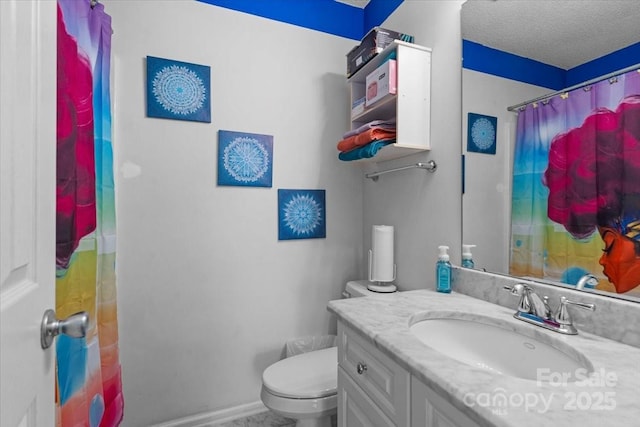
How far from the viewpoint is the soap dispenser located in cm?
123

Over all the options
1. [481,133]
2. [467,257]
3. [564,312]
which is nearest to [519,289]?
[564,312]

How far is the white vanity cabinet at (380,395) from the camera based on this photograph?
625mm

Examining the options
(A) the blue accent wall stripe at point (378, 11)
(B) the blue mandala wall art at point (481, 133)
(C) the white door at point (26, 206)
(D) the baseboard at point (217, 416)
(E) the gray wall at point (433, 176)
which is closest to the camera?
(C) the white door at point (26, 206)

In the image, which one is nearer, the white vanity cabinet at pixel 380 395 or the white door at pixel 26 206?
the white door at pixel 26 206

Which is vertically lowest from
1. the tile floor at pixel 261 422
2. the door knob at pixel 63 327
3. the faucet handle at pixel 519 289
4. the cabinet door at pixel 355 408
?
the tile floor at pixel 261 422

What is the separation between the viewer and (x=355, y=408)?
93cm

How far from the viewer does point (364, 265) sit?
78.1 inches

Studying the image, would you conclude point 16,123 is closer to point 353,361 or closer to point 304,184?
point 353,361

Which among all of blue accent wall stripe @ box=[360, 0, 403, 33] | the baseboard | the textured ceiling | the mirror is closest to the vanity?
the mirror

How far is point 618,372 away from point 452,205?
798mm

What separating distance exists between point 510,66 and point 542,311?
0.85m

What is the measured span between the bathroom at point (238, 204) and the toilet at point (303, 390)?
0.40 metres

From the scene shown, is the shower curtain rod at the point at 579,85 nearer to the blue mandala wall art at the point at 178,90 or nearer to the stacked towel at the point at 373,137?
the stacked towel at the point at 373,137

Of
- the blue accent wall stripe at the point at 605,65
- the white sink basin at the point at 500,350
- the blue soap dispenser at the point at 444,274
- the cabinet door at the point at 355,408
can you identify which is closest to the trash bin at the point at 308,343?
the cabinet door at the point at 355,408
